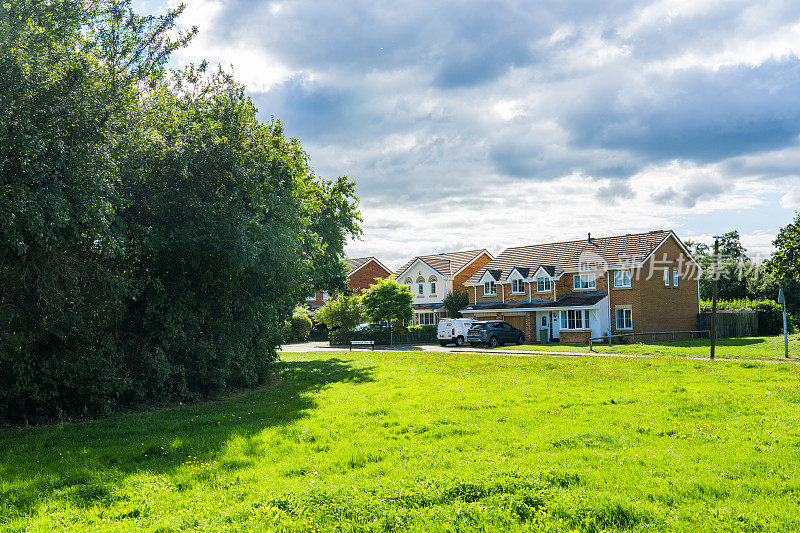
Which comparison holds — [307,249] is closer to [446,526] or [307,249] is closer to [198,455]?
[198,455]

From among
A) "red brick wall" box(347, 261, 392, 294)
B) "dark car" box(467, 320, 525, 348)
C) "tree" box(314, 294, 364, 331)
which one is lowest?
"dark car" box(467, 320, 525, 348)

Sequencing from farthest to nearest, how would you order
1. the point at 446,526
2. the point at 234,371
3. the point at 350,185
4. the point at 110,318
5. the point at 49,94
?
1. the point at 350,185
2. the point at 234,371
3. the point at 110,318
4. the point at 49,94
5. the point at 446,526

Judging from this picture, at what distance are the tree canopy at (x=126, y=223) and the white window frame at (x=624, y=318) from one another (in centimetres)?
2886

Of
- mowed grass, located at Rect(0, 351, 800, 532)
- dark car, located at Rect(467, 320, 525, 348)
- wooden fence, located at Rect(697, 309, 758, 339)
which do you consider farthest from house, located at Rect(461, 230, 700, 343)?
mowed grass, located at Rect(0, 351, 800, 532)

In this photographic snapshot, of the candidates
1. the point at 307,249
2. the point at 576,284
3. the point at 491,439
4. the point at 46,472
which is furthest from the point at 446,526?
the point at 576,284

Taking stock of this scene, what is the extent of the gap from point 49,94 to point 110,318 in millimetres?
5148

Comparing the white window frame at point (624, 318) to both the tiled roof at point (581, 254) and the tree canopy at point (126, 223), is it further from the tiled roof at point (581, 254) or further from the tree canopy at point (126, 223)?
the tree canopy at point (126, 223)

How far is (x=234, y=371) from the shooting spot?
16.5m

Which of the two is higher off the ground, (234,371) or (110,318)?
(110,318)

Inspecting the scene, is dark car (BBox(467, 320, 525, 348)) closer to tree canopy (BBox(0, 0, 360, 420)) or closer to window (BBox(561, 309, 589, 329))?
window (BBox(561, 309, 589, 329))

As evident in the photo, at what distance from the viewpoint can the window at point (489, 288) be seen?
4803cm

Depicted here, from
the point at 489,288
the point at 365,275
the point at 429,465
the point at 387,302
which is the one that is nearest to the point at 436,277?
the point at 489,288

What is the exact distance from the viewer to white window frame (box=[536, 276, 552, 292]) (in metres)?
44.2

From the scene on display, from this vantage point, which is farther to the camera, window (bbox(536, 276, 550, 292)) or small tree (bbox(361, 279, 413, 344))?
window (bbox(536, 276, 550, 292))
